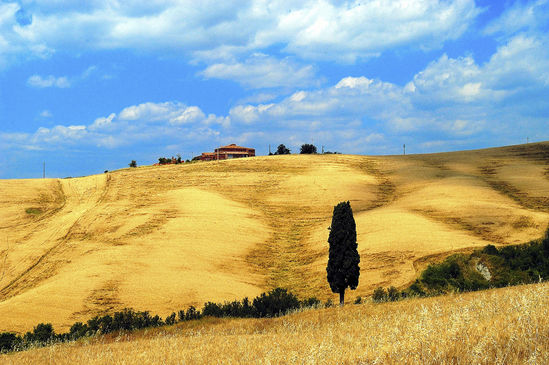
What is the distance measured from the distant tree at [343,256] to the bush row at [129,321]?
2.81 metres

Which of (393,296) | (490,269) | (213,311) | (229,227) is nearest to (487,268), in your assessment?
(490,269)

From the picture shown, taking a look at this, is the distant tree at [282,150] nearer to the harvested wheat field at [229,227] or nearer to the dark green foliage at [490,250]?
the harvested wheat field at [229,227]

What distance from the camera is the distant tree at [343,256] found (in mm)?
29059

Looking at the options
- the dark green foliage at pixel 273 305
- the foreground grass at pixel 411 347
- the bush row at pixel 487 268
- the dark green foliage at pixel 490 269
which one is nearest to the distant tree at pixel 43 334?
the foreground grass at pixel 411 347

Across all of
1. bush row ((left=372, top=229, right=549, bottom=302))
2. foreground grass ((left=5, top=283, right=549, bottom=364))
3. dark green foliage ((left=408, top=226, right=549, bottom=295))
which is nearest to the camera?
foreground grass ((left=5, top=283, right=549, bottom=364))

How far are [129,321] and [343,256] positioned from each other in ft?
41.9

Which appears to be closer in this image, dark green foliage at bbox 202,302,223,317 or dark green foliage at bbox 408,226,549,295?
dark green foliage at bbox 202,302,223,317

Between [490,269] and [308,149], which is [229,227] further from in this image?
[308,149]

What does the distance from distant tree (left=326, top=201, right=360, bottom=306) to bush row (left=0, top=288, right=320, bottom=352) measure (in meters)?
2.81

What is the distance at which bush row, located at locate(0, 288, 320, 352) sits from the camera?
22.3 meters

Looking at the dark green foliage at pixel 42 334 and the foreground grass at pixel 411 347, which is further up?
the foreground grass at pixel 411 347

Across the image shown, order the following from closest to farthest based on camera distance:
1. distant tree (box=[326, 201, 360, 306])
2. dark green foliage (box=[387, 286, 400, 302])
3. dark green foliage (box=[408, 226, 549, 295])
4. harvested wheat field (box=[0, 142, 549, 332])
Result: dark green foliage (box=[387, 286, 400, 302])
dark green foliage (box=[408, 226, 549, 295])
distant tree (box=[326, 201, 360, 306])
harvested wheat field (box=[0, 142, 549, 332])

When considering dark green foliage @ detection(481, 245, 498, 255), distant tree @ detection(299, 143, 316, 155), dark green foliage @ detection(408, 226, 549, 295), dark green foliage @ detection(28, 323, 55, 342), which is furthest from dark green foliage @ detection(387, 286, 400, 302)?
distant tree @ detection(299, 143, 316, 155)

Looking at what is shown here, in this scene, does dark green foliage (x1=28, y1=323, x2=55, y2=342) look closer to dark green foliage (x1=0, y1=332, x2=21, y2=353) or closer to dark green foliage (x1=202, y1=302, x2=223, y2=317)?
dark green foliage (x1=0, y1=332, x2=21, y2=353)
